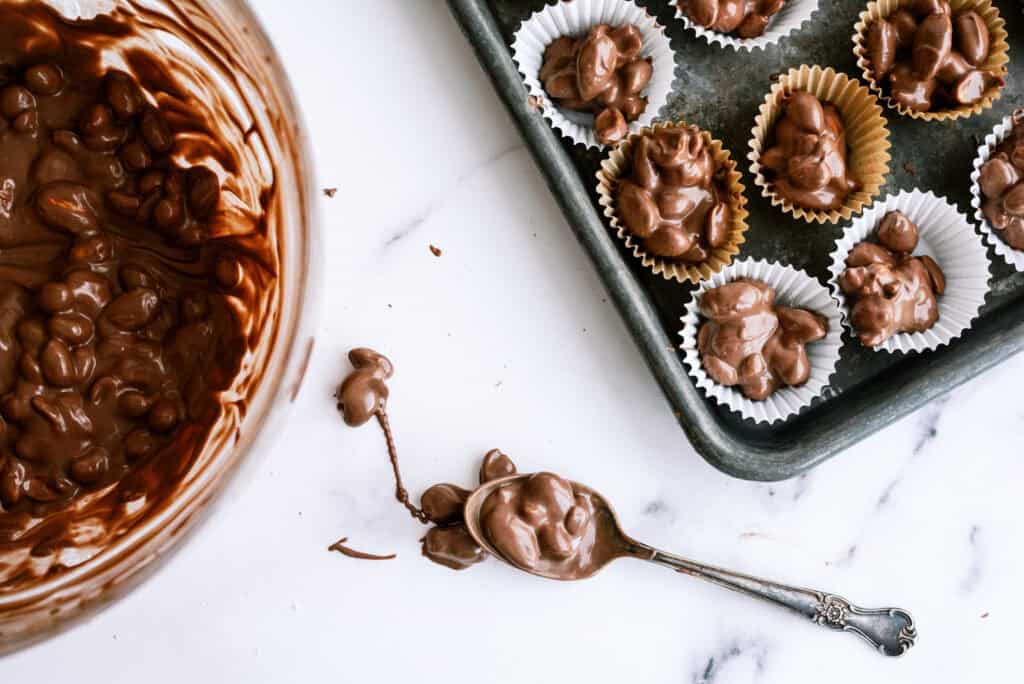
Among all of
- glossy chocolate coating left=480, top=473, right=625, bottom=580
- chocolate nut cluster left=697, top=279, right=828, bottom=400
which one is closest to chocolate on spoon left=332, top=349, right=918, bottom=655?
glossy chocolate coating left=480, top=473, right=625, bottom=580

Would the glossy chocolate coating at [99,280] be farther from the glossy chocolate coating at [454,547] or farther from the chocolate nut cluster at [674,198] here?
the chocolate nut cluster at [674,198]

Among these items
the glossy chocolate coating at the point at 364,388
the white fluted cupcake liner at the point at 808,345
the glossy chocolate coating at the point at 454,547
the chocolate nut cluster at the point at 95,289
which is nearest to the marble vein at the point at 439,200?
the glossy chocolate coating at the point at 364,388

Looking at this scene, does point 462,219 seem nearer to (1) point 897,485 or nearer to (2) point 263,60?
(2) point 263,60

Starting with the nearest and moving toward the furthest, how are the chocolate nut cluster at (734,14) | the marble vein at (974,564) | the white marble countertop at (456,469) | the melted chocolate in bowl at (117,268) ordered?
the melted chocolate in bowl at (117,268) → the chocolate nut cluster at (734,14) → the white marble countertop at (456,469) → the marble vein at (974,564)

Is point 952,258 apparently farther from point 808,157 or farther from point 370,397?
point 370,397

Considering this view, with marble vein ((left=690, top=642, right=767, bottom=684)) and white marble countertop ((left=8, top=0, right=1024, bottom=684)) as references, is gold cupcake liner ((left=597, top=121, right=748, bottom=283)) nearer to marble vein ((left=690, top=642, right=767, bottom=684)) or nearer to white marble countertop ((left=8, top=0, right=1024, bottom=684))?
white marble countertop ((left=8, top=0, right=1024, bottom=684))

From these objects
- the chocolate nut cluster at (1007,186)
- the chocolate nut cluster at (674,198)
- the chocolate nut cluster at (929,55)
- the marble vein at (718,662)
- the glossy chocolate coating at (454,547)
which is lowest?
the marble vein at (718,662)

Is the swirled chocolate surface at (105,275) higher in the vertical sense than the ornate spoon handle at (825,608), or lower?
higher
